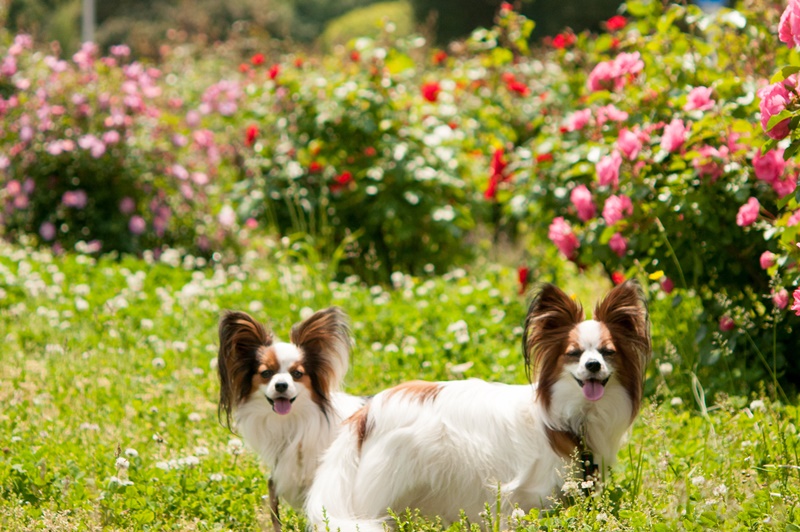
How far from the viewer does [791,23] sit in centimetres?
320

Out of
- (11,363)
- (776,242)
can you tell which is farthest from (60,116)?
(776,242)

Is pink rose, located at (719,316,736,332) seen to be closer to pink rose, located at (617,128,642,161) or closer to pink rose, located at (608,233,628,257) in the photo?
pink rose, located at (608,233,628,257)

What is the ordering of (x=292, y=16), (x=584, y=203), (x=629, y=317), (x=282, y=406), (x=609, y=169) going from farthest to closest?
(x=292, y=16), (x=584, y=203), (x=609, y=169), (x=282, y=406), (x=629, y=317)

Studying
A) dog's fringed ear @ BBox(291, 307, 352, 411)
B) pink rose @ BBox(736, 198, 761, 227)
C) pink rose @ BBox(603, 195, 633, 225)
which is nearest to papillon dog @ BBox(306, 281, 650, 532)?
dog's fringed ear @ BBox(291, 307, 352, 411)

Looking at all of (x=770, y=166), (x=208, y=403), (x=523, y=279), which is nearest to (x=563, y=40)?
(x=523, y=279)

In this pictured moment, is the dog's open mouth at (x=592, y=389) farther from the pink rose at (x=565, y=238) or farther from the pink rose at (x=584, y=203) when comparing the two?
the pink rose at (x=565, y=238)

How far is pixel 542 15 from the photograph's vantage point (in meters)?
26.8

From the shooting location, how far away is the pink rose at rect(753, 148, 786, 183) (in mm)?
4723

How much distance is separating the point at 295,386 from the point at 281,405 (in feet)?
0.30

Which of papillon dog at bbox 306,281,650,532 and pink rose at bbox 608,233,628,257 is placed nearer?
papillon dog at bbox 306,281,650,532

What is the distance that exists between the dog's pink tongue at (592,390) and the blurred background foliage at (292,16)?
69.9 ft

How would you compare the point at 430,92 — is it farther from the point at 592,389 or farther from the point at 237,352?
the point at 592,389

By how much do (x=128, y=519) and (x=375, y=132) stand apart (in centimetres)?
491

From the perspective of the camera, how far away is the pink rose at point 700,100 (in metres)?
5.11
